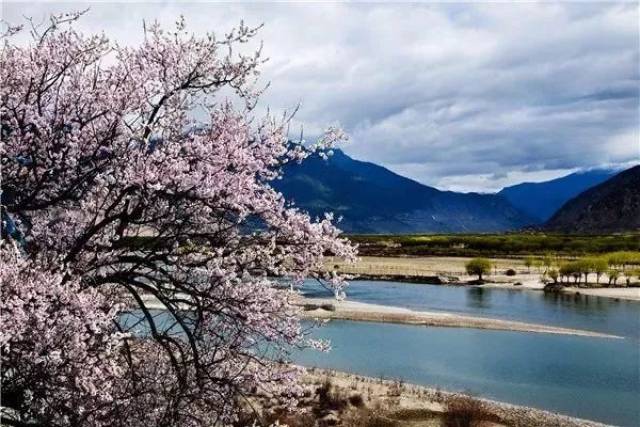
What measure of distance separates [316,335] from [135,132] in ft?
121

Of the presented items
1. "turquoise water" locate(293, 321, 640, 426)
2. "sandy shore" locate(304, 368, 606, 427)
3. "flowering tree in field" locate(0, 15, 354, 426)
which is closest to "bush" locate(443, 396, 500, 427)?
"sandy shore" locate(304, 368, 606, 427)

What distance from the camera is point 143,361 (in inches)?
430

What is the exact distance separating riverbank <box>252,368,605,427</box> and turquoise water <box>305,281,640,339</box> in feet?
81.7

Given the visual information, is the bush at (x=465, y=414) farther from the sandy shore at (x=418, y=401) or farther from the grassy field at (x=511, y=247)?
the grassy field at (x=511, y=247)

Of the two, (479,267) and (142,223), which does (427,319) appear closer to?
(479,267)

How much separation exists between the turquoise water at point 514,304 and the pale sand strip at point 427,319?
95.0 inches

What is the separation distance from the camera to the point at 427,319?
176 ft

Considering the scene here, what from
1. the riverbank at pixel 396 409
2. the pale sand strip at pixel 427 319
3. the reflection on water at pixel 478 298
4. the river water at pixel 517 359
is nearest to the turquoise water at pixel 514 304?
the reflection on water at pixel 478 298

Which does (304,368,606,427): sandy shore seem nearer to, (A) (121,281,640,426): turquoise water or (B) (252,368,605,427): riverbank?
(B) (252,368,605,427): riverbank

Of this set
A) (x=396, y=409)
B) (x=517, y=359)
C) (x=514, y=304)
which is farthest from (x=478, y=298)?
(x=396, y=409)

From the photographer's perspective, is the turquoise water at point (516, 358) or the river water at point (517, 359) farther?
the river water at point (517, 359)

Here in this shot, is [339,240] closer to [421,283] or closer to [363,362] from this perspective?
[363,362]

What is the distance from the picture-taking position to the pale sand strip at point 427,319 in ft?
164

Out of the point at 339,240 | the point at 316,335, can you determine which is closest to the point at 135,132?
the point at 339,240
